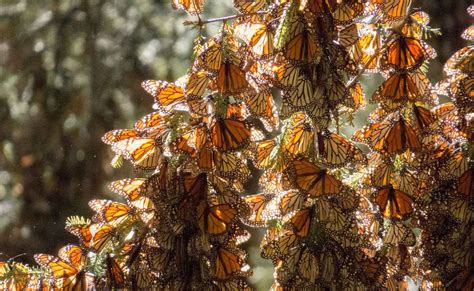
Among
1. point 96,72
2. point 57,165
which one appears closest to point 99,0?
point 96,72

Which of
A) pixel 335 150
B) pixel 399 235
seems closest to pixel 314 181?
pixel 335 150

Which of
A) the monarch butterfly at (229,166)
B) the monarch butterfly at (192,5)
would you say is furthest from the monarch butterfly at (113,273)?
the monarch butterfly at (192,5)


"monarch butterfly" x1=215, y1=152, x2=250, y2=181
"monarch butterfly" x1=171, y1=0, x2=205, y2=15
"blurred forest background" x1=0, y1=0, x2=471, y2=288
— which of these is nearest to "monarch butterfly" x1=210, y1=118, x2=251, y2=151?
"monarch butterfly" x1=215, y1=152, x2=250, y2=181

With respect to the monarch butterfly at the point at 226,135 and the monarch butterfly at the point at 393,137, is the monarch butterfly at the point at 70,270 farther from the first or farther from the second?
the monarch butterfly at the point at 393,137

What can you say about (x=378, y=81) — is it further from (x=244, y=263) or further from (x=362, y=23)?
(x=244, y=263)

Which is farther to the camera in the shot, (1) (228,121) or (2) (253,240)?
(2) (253,240)

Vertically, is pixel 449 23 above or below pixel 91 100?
above
